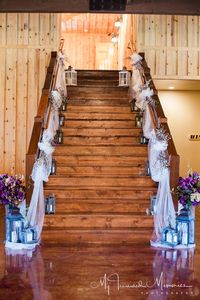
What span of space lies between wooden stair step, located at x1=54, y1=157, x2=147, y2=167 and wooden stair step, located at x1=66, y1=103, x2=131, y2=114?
1.51m

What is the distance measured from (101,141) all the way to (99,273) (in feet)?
12.0

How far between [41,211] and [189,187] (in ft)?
6.33

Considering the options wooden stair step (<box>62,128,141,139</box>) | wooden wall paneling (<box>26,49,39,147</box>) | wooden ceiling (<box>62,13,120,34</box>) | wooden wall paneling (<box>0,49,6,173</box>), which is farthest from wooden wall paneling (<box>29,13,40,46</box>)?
wooden ceiling (<box>62,13,120,34</box>)

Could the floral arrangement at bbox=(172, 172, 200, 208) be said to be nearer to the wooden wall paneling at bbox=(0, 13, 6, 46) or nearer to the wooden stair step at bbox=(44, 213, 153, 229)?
the wooden stair step at bbox=(44, 213, 153, 229)

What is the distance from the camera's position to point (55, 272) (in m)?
4.32

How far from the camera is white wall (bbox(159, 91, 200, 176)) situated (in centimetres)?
1189

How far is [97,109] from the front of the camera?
8.52m

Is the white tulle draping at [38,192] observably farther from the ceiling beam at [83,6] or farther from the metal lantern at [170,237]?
the ceiling beam at [83,6]

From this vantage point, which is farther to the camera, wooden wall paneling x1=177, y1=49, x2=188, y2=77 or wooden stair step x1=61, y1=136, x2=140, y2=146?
wooden wall paneling x1=177, y1=49, x2=188, y2=77

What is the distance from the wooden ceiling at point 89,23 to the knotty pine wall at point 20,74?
4.47 m

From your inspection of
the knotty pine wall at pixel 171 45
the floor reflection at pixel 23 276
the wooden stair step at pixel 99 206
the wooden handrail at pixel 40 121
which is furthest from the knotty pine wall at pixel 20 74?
the floor reflection at pixel 23 276

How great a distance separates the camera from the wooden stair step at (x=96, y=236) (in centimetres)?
562

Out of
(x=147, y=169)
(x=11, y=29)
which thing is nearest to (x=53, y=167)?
(x=147, y=169)

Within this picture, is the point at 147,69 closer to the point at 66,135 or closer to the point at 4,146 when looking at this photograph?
the point at 66,135
